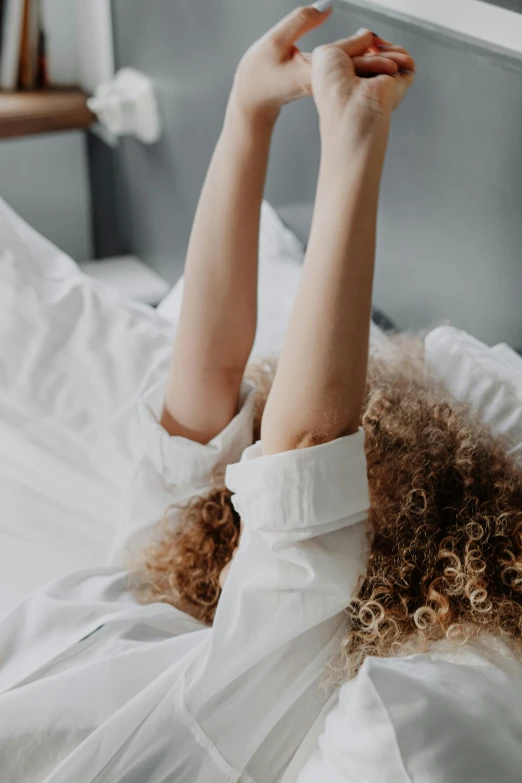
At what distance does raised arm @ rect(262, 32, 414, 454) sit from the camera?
0.82 m

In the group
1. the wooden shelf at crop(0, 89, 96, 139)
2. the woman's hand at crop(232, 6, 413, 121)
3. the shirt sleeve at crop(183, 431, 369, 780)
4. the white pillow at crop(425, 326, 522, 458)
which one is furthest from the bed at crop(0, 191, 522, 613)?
the wooden shelf at crop(0, 89, 96, 139)

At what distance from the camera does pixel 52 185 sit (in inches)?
85.6

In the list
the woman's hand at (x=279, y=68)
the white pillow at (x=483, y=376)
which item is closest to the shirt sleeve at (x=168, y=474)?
the white pillow at (x=483, y=376)

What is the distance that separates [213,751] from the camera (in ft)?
2.59

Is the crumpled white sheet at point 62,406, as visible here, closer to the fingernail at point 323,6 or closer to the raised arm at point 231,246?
the raised arm at point 231,246

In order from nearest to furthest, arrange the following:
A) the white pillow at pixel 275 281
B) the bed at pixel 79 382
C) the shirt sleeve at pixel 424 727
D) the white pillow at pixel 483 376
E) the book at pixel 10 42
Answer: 1. the shirt sleeve at pixel 424 727
2. the white pillow at pixel 483 376
3. the bed at pixel 79 382
4. the white pillow at pixel 275 281
5. the book at pixel 10 42

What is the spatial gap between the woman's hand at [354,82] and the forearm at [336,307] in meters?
0.02

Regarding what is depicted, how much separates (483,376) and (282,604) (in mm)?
365

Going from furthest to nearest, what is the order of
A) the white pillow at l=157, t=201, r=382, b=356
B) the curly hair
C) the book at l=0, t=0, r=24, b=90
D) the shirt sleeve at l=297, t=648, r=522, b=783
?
the book at l=0, t=0, r=24, b=90
the white pillow at l=157, t=201, r=382, b=356
the curly hair
the shirt sleeve at l=297, t=648, r=522, b=783

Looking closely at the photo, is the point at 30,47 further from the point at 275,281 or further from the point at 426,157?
the point at 426,157

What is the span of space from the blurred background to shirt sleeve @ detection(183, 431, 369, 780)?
1.47 feet

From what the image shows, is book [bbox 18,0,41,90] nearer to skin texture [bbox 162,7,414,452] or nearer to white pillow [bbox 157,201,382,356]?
white pillow [bbox 157,201,382,356]

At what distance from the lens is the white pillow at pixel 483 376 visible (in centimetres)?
96

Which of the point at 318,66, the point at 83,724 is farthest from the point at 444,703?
the point at 318,66
